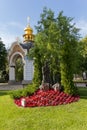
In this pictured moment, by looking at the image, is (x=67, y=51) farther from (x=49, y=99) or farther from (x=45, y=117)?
(x=45, y=117)

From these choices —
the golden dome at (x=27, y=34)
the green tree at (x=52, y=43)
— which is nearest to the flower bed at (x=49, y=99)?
the green tree at (x=52, y=43)

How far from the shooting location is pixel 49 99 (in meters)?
14.6

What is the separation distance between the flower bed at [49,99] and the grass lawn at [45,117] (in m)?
0.61

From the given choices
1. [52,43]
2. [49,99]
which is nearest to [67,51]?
[52,43]

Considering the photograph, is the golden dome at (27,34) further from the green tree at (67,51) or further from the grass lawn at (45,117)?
the grass lawn at (45,117)

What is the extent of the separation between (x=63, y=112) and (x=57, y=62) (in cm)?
746

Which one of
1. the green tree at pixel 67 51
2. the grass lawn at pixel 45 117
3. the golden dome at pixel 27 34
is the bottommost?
the grass lawn at pixel 45 117

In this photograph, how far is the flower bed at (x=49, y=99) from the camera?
1392 cm

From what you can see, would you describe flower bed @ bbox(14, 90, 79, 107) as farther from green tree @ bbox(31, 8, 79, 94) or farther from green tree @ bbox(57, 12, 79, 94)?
green tree @ bbox(31, 8, 79, 94)

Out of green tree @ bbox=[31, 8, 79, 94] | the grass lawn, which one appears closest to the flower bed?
the grass lawn

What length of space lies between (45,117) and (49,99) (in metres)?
2.89

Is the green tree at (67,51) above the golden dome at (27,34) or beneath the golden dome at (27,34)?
beneath

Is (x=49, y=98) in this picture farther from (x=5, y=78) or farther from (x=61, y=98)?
(x=5, y=78)

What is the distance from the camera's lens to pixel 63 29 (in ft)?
67.1
